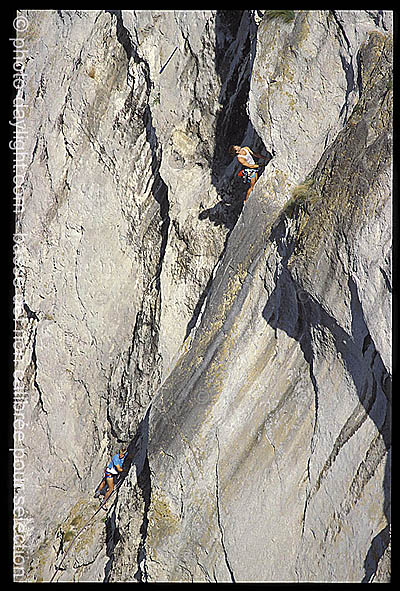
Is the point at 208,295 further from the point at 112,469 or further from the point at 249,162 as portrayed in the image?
the point at 112,469

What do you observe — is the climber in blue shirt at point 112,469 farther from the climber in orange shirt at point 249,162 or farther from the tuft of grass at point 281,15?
the tuft of grass at point 281,15

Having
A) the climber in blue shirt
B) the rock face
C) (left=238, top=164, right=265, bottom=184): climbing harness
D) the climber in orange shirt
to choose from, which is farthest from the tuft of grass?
the climber in blue shirt

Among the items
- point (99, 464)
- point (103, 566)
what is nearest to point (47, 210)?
point (99, 464)

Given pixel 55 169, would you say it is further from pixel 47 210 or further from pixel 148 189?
pixel 148 189

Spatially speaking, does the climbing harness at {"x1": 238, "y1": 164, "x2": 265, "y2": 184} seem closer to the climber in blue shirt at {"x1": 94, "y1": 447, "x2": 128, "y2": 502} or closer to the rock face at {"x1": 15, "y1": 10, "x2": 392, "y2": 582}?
the rock face at {"x1": 15, "y1": 10, "x2": 392, "y2": 582}

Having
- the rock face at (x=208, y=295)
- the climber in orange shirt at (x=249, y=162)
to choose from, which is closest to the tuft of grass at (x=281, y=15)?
the rock face at (x=208, y=295)
